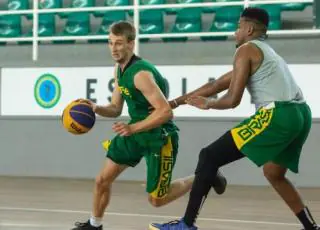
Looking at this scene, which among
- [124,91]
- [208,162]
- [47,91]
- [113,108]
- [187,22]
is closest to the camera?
[208,162]

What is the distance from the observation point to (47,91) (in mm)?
13172

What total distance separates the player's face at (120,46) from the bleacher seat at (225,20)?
7.22 metres

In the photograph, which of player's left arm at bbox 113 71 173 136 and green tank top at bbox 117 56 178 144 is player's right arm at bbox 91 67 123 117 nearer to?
green tank top at bbox 117 56 178 144

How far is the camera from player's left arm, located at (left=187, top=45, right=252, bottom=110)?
6.30 metres

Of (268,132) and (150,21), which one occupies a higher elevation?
(268,132)

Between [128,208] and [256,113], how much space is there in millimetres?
3270

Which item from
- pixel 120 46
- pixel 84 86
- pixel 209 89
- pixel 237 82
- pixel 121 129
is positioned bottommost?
pixel 84 86

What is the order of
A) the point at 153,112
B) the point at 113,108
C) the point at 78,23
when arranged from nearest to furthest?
the point at 153,112 < the point at 113,108 < the point at 78,23

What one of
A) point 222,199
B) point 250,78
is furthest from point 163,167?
point 222,199

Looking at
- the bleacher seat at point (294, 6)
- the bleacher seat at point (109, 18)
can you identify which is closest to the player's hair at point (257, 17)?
the bleacher seat at point (294, 6)

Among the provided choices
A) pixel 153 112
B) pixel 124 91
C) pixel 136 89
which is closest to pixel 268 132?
Result: pixel 153 112

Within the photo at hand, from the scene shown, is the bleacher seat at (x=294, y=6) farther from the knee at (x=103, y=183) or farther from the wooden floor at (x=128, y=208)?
the knee at (x=103, y=183)

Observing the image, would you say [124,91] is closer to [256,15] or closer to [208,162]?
[208,162]

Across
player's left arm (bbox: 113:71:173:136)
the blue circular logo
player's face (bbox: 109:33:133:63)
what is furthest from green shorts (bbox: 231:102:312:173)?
the blue circular logo
